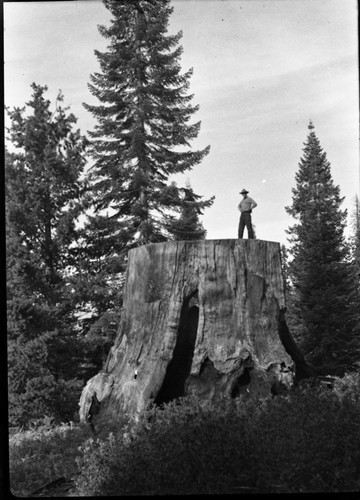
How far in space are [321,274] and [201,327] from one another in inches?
345

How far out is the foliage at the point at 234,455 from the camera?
5.73 meters

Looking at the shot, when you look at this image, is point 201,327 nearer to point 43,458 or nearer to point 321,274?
point 43,458

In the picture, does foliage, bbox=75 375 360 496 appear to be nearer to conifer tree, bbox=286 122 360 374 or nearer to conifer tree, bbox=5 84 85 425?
conifer tree, bbox=5 84 85 425

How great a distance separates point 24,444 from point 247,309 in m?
3.76

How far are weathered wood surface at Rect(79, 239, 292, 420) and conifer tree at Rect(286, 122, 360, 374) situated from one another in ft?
25.1

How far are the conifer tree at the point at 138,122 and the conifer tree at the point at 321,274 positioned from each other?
391 cm

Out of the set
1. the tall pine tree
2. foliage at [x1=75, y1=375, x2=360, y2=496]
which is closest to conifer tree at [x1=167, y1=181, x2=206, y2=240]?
the tall pine tree

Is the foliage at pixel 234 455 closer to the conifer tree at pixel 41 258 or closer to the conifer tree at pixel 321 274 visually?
the conifer tree at pixel 41 258

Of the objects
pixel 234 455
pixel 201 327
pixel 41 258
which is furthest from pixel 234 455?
pixel 41 258

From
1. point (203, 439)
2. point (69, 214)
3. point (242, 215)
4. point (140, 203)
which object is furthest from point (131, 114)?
point (203, 439)

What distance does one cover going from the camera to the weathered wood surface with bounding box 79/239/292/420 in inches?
310

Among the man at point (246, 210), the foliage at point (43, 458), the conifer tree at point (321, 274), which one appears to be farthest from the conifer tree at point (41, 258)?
the conifer tree at point (321, 274)

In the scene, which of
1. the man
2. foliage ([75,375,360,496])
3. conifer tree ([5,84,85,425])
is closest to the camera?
foliage ([75,375,360,496])

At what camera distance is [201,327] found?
8.03 m
